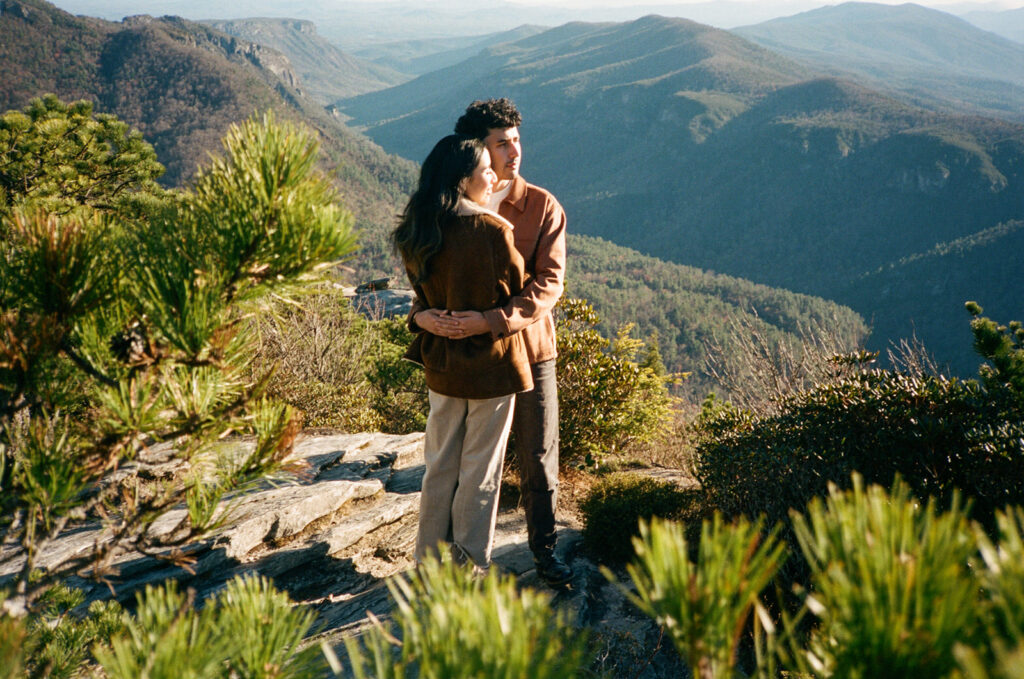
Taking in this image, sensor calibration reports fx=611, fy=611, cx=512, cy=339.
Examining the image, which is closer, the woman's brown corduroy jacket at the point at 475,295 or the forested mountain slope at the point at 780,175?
Result: the woman's brown corduroy jacket at the point at 475,295

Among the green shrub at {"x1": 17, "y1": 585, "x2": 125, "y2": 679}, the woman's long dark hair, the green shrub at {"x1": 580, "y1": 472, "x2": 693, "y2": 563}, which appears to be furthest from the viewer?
the green shrub at {"x1": 580, "y1": 472, "x2": 693, "y2": 563}

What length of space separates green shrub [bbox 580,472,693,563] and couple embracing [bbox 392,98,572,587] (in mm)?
483

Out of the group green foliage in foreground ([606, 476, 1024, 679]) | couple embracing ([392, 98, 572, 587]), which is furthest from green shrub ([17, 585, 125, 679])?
green foliage in foreground ([606, 476, 1024, 679])

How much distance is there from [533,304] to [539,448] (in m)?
0.72

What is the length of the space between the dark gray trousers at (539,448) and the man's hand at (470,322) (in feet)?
1.33

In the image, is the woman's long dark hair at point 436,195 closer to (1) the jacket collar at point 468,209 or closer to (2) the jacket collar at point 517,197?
(1) the jacket collar at point 468,209

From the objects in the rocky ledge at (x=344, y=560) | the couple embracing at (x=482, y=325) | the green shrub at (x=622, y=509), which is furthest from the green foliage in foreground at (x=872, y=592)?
the green shrub at (x=622, y=509)

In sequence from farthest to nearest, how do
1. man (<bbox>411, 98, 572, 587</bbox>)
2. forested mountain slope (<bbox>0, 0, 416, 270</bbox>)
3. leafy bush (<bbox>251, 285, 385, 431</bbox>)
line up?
forested mountain slope (<bbox>0, 0, 416, 270</bbox>)
leafy bush (<bbox>251, 285, 385, 431</bbox>)
man (<bbox>411, 98, 572, 587</bbox>)

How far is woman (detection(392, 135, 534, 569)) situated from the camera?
2.31m

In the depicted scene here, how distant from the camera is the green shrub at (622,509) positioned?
332 centimetres

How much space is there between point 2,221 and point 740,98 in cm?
19726

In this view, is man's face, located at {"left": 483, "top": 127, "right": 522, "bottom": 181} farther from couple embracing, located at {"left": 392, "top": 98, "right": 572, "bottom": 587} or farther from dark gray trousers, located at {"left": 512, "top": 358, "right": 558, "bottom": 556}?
dark gray trousers, located at {"left": 512, "top": 358, "right": 558, "bottom": 556}

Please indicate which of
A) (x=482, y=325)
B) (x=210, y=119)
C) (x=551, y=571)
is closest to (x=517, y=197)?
(x=482, y=325)

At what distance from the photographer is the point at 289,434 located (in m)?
1.22
